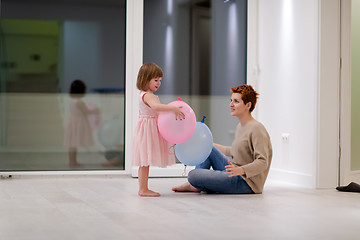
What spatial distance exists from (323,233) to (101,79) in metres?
2.95

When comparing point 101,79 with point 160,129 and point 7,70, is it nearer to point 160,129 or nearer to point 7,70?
point 7,70

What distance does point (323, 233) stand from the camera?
219 cm

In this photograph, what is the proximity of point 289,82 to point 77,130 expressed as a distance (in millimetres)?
1982

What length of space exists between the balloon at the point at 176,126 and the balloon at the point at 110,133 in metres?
1.55

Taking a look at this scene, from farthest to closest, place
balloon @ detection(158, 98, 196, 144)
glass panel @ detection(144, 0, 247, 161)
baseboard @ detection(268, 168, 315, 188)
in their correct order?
glass panel @ detection(144, 0, 247, 161) < baseboard @ detection(268, 168, 315, 188) < balloon @ detection(158, 98, 196, 144)

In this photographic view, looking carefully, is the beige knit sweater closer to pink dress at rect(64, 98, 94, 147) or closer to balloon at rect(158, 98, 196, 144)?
balloon at rect(158, 98, 196, 144)

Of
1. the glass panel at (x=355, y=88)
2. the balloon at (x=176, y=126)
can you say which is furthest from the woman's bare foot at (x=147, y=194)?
the glass panel at (x=355, y=88)

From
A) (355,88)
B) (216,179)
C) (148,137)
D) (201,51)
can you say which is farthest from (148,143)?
(355,88)

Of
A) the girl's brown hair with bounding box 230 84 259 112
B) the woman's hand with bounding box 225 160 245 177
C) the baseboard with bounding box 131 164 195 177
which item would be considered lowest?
the baseboard with bounding box 131 164 195 177

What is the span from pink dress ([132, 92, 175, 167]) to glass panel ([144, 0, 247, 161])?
143 cm

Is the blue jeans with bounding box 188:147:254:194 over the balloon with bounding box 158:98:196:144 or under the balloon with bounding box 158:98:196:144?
under

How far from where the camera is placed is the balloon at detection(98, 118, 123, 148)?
4.65 m

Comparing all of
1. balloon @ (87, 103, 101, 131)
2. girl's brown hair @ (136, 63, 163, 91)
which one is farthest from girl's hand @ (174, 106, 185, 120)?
balloon @ (87, 103, 101, 131)

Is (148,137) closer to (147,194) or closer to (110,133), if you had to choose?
(147,194)
